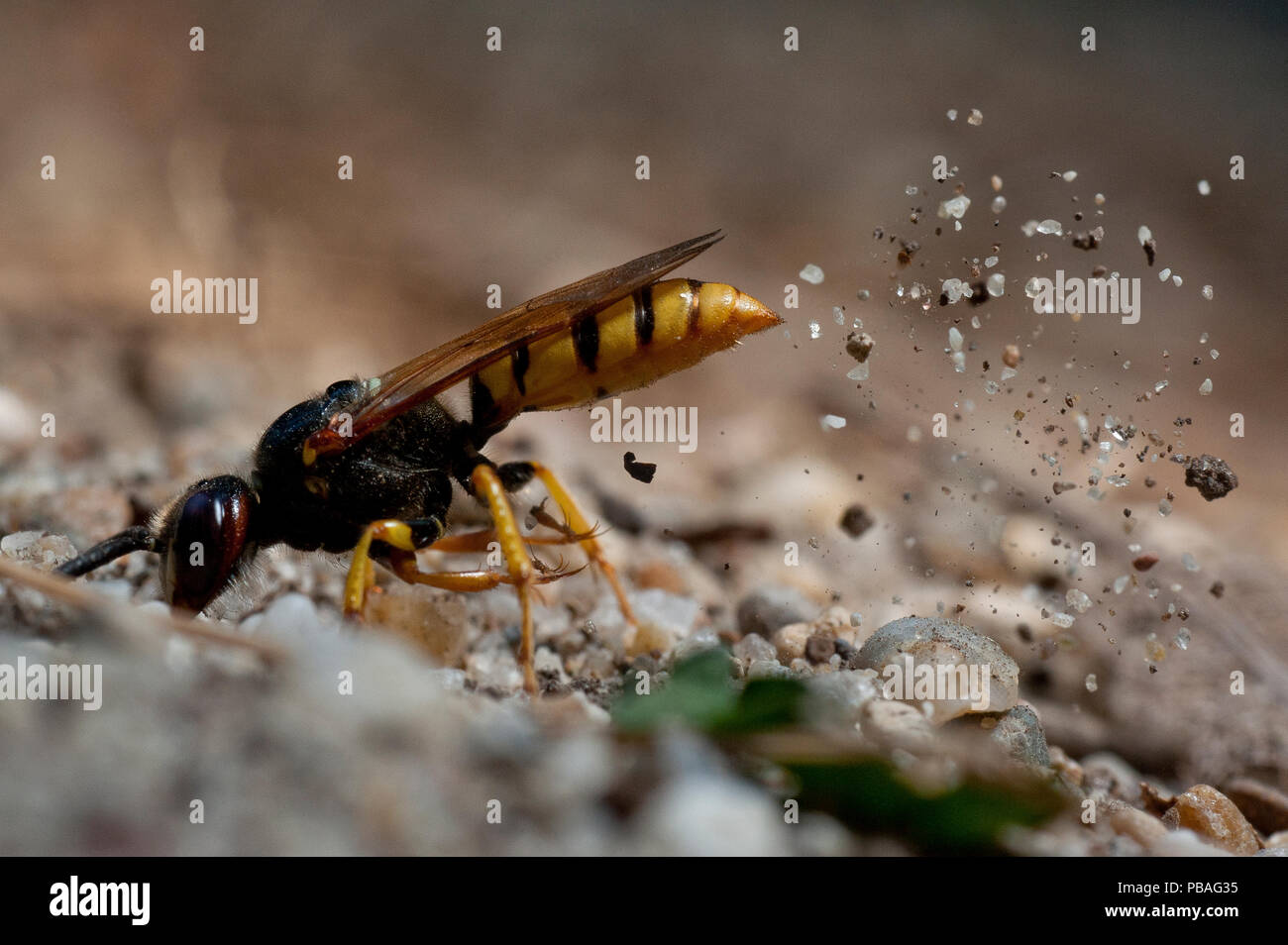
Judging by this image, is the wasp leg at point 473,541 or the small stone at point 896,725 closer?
the small stone at point 896,725

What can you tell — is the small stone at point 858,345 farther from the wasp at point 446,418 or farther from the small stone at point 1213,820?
the small stone at point 1213,820

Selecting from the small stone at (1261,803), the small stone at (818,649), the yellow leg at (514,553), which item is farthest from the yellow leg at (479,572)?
the small stone at (1261,803)

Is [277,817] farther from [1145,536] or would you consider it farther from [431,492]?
[1145,536]

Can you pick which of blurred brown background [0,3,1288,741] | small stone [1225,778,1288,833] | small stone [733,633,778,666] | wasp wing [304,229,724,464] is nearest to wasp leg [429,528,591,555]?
wasp wing [304,229,724,464]

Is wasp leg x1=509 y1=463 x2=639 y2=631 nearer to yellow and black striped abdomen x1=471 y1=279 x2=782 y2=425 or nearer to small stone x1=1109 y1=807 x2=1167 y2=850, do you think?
yellow and black striped abdomen x1=471 y1=279 x2=782 y2=425

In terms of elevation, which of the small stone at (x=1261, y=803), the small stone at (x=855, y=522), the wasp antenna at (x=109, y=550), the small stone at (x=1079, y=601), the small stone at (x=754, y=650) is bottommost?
the small stone at (x=1261, y=803)
